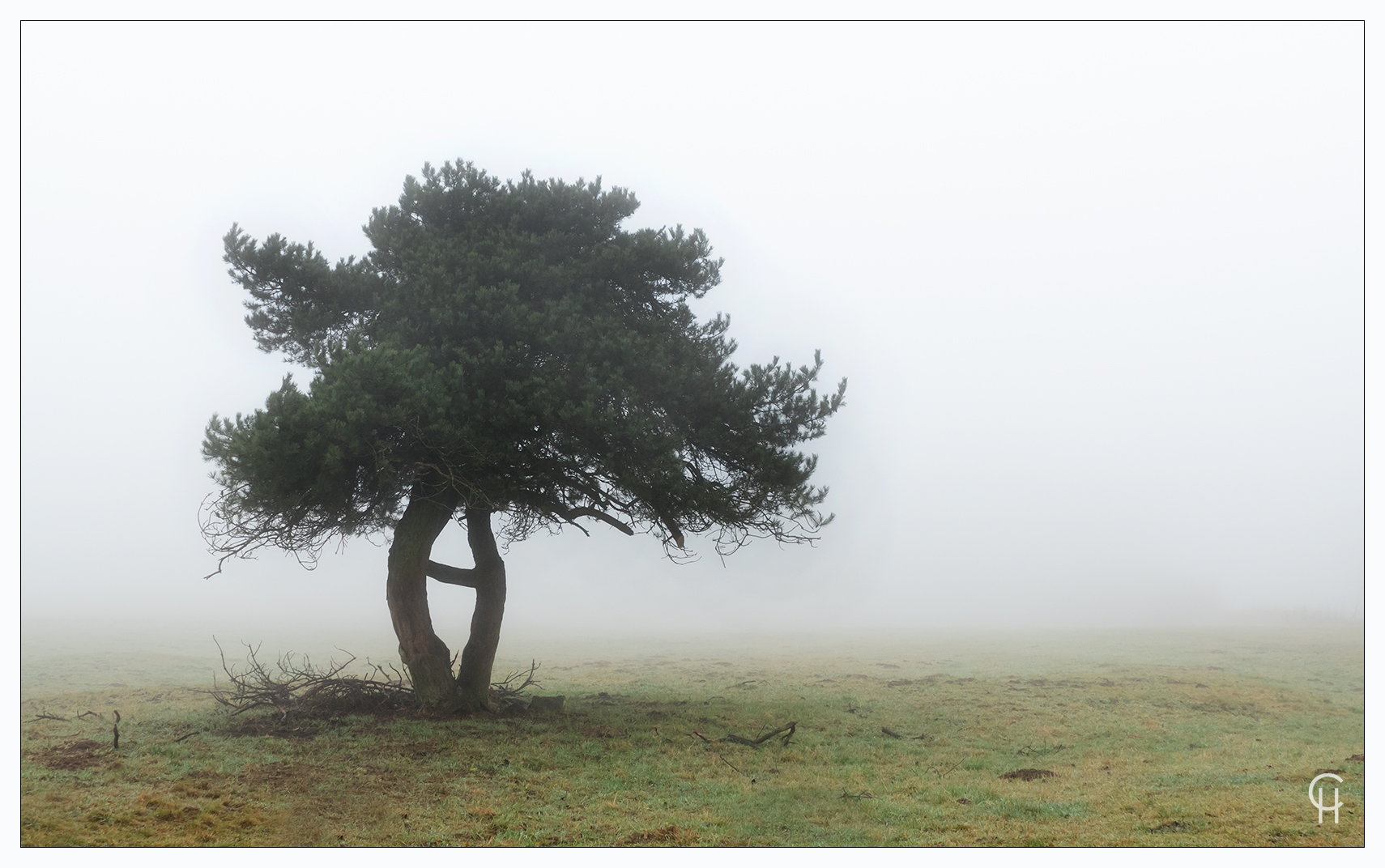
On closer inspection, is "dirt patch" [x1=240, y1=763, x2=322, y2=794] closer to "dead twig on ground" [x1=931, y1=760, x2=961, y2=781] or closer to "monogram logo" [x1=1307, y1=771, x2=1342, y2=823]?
"dead twig on ground" [x1=931, y1=760, x2=961, y2=781]

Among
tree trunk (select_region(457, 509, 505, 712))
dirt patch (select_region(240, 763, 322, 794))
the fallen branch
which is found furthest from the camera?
tree trunk (select_region(457, 509, 505, 712))

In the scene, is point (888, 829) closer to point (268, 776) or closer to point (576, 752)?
point (576, 752)

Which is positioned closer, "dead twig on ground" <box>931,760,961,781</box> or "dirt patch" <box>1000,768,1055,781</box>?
"dirt patch" <box>1000,768,1055,781</box>

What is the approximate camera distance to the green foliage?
12539mm

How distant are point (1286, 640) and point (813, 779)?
25.8 meters

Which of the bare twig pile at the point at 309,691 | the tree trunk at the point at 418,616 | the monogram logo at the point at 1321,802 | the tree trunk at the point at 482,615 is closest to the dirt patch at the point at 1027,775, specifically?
the monogram logo at the point at 1321,802

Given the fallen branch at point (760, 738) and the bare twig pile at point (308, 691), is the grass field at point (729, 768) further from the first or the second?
the bare twig pile at point (308, 691)

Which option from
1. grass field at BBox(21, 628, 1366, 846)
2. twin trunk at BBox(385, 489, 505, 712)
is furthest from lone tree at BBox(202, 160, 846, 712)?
grass field at BBox(21, 628, 1366, 846)

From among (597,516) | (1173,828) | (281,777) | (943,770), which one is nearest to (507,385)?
(597,516)

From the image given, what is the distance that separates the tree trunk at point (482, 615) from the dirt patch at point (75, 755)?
205 inches

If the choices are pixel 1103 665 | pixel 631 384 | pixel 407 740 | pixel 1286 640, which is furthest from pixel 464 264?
pixel 1286 640

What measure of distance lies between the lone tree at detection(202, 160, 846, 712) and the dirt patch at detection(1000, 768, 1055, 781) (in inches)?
217

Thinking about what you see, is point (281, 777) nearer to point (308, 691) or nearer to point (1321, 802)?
point (308, 691)

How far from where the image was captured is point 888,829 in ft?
29.1
